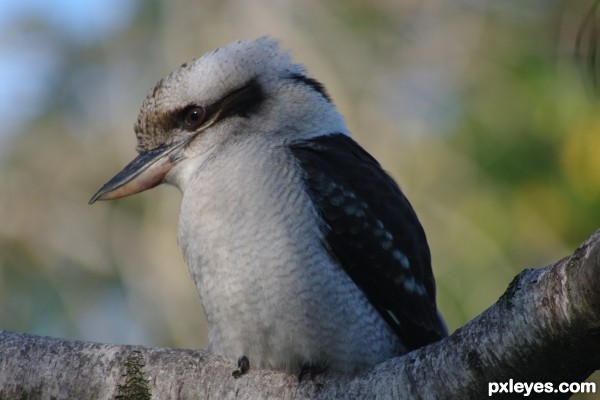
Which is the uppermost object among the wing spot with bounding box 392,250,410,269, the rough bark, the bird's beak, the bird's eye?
the bird's eye

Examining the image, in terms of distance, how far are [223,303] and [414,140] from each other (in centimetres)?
253

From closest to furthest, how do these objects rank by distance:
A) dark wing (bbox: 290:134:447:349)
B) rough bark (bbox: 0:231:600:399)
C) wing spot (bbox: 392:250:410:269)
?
1. rough bark (bbox: 0:231:600:399)
2. dark wing (bbox: 290:134:447:349)
3. wing spot (bbox: 392:250:410:269)

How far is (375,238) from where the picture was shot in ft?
9.96

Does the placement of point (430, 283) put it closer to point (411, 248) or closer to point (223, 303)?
point (411, 248)

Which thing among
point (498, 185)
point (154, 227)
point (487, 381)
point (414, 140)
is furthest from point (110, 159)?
point (487, 381)

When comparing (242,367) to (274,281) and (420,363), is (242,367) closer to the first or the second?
(274,281)

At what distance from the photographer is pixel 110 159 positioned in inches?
223

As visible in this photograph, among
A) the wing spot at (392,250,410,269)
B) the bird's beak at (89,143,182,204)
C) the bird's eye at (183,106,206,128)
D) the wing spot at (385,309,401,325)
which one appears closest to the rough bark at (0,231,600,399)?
the wing spot at (385,309,401,325)

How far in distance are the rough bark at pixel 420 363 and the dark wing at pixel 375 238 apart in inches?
14.8

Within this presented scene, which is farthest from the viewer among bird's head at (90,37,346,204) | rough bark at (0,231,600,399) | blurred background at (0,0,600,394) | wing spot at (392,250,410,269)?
blurred background at (0,0,600,394)

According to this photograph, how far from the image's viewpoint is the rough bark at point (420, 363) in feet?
6.29

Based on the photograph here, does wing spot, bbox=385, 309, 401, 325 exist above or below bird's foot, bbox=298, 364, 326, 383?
above

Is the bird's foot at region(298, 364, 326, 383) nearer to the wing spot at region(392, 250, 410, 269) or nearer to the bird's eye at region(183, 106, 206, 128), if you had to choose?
the wing spot at region(392, 250, 410, 269)

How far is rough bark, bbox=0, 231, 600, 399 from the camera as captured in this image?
1.92 m
